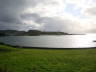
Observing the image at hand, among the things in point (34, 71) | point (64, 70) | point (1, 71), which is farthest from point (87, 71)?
Answer: point (1, 71)

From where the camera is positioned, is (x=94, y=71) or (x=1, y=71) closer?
(x=1, y=71)

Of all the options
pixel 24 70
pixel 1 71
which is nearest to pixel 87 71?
pixel 24 70

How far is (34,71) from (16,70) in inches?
95.7

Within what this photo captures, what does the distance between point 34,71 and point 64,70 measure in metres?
3.74

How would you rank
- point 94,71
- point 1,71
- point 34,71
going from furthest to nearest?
1. point 34,71
2. point 94,71
3. point 1,71

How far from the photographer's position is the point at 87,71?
17.2 m

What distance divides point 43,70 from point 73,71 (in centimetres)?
375

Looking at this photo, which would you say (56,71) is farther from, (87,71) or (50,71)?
(87,71)

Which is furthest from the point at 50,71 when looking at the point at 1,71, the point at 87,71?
the point at 1,71

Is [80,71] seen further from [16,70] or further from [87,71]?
[16,70]

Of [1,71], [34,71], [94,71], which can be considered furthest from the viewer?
[34,71]

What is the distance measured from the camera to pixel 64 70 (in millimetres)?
18281

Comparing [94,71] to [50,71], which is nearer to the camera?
[94,71]

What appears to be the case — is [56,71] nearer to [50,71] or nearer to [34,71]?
[50,71]
